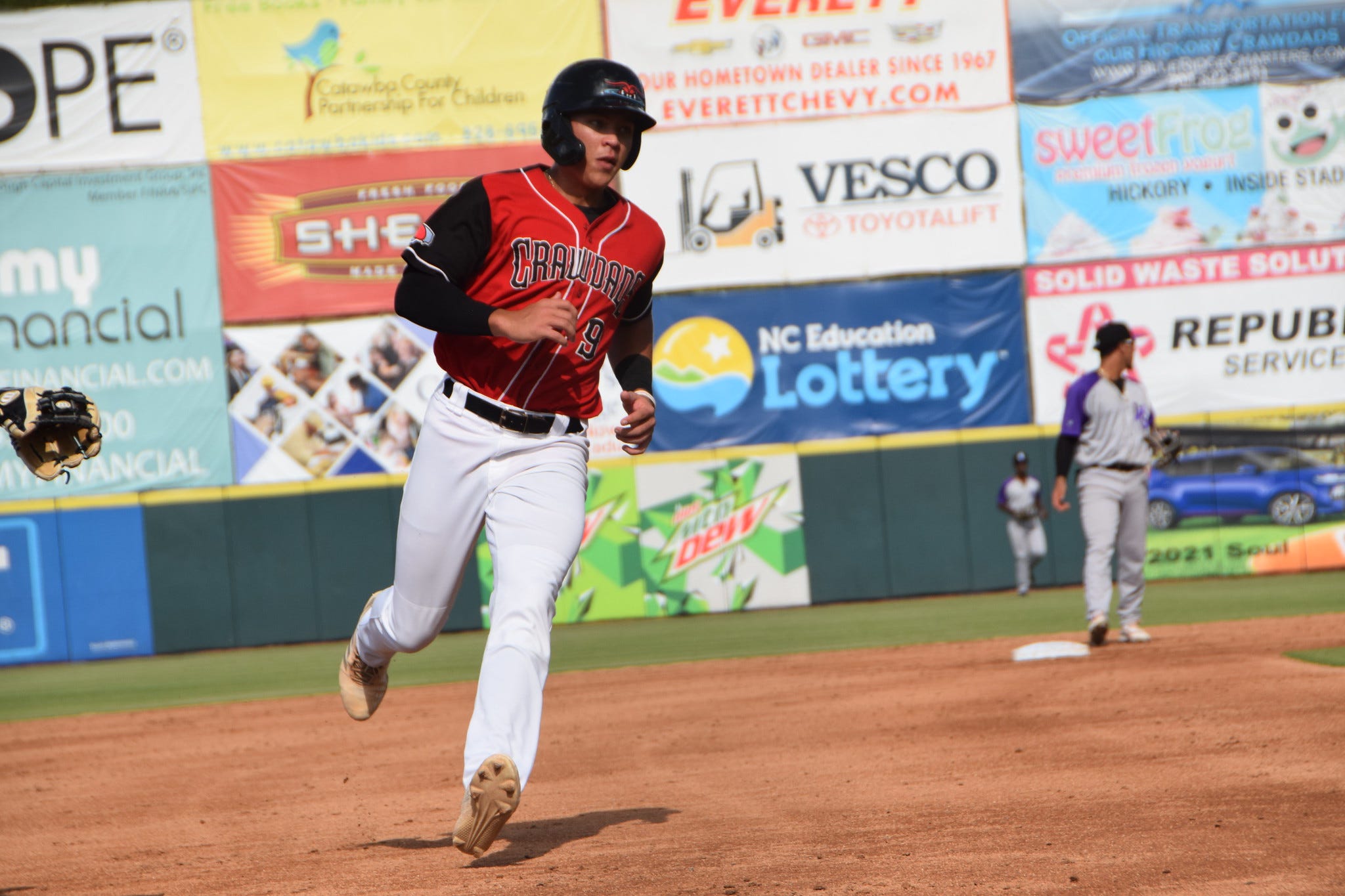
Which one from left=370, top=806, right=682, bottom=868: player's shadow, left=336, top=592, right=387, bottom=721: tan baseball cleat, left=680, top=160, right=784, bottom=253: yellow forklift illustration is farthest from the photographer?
left=680, top=160, right=784, bottom=253: yellow forklift illustration

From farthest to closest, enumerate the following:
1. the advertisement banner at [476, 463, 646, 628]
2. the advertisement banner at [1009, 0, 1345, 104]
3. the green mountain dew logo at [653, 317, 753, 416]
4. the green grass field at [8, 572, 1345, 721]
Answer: the advertisement banner at [1009, 0, 1345, 104]
the green mountain dew logo at [653, 317, 753, 416]
the advertisement banner at [476, 463, 646, 628]
the green grass field at [8, 572, 1345, 721]

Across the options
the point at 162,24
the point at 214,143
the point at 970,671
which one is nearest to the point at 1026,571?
the point at 970,671

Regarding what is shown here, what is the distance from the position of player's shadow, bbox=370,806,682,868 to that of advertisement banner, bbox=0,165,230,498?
12.0m

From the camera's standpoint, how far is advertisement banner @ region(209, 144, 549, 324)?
619 inches

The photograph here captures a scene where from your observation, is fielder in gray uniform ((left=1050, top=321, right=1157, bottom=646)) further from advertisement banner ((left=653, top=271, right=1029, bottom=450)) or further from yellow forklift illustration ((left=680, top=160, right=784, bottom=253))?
yellow forklift illustration ((left=680, top=160, right=784, bottom=253))

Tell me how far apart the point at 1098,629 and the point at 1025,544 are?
6.61 meters

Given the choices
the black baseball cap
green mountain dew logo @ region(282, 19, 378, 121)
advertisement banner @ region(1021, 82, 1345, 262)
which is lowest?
the black baseball cap

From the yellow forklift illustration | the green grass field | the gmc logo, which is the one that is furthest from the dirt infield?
the gmc logo

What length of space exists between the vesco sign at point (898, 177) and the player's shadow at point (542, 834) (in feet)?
41.1

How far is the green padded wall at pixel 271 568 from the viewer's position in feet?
49.8

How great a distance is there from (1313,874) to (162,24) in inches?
624

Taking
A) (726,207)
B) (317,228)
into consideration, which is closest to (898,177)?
(726,207)

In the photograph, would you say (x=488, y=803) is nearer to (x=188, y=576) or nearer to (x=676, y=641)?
(x=676, y=641)

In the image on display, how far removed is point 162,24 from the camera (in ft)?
51.7
